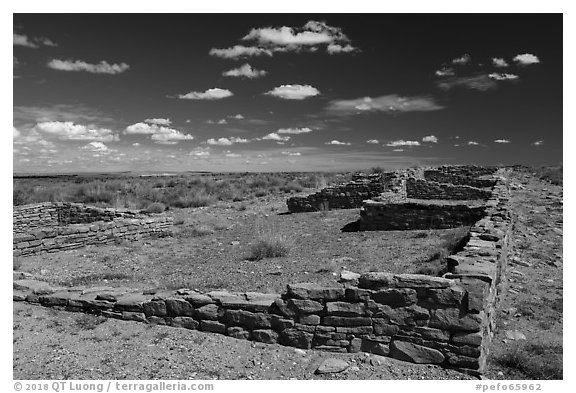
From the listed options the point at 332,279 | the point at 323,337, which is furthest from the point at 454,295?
the point at 332,279

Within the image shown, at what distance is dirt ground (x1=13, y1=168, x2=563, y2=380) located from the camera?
432 cm

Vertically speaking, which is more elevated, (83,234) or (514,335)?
(83,234)

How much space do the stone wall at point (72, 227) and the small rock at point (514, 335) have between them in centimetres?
955

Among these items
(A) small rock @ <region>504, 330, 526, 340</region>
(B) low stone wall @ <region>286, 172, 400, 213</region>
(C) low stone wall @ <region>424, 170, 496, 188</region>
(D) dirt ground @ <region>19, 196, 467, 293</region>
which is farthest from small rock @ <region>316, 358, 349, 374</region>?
(C) low stone wall @ <region>424, 170, 496, 188</region>

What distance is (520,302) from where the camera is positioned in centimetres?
596

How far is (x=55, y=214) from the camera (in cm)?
1581

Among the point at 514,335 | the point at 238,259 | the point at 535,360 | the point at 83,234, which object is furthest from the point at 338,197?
the point at 535,360

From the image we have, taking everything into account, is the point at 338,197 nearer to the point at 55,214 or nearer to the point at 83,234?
the point at 83,234

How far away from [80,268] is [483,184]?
1978 cm

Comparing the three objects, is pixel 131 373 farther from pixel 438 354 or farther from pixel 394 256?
pixel 394 256

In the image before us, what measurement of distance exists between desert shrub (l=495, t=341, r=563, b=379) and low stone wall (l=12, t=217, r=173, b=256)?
980 cm

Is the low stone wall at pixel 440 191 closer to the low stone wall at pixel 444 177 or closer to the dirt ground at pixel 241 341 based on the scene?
the low stone wall at pixel 444 177

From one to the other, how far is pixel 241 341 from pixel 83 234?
7.62 m

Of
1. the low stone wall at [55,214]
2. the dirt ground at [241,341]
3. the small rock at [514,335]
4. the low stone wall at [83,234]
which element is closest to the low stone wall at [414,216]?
the dirt ground at [241,341]
